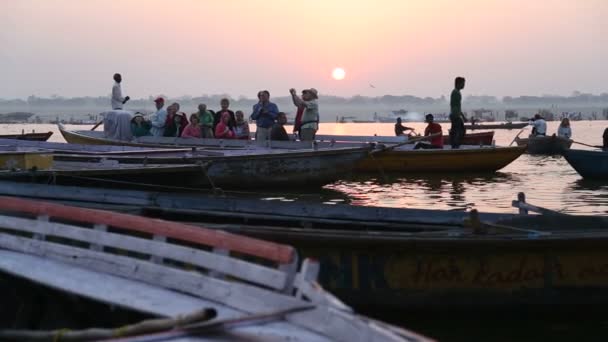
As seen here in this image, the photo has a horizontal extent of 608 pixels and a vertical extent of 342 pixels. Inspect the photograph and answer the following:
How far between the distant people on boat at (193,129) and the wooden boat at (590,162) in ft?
30.1

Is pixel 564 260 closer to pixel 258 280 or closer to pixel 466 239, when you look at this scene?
pixel 466 239

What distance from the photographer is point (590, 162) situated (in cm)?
1934

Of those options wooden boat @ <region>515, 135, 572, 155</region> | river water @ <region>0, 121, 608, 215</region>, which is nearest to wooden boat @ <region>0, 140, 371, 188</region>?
river water @ <region>0, 121, 608, 215</region>

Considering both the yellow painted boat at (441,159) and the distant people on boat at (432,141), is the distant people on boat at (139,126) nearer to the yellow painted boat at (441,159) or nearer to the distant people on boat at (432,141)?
the yellow painted boat at (441,159)

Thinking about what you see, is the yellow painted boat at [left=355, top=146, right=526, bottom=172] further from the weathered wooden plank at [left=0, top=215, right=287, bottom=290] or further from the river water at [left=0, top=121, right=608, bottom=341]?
the weathered wooden plank at [left=0, top=215, right=287, bottom=290]

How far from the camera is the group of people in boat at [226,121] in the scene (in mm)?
19594

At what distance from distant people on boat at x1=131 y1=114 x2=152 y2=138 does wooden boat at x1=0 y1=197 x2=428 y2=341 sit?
48.3ft

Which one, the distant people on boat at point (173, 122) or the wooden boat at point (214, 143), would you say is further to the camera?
the distant people on boat at point (173, 122)

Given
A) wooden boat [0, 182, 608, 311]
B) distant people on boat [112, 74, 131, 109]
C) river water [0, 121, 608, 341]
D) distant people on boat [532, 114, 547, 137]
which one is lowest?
river water [0, 121, 608, 341]

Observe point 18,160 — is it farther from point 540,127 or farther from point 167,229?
point 540,127

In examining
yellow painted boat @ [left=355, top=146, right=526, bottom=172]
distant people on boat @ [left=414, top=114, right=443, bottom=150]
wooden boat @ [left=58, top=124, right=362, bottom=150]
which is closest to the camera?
wooden boat @ [left=58, top=124, right=362, bottom=150]

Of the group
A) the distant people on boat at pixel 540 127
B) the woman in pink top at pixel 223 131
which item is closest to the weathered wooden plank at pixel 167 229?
the woman in pink top at pixel 223 131

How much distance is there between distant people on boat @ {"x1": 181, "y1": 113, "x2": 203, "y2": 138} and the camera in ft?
67.9

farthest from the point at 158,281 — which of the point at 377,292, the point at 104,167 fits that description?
the point at 104,167
